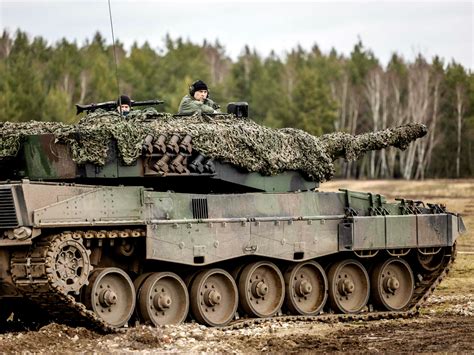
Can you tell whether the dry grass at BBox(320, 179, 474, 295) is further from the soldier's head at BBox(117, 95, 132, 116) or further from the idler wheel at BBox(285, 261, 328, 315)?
the soldier's head at BBox(117, 95, 132, 116)

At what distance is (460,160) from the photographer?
93438 mm

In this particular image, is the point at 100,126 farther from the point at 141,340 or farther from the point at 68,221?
the point at 141,340

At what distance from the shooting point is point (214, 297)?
22.0 meters

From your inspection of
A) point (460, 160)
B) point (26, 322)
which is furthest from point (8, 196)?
point (460, 160)

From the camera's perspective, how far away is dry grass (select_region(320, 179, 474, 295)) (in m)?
29.3

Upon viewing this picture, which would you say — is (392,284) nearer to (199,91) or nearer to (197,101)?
(197,101)

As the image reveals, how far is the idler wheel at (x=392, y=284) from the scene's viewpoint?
80.8 feet

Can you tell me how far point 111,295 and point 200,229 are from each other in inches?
79.9

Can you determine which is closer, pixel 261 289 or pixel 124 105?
pixel 261 289

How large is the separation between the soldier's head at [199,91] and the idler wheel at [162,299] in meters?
3.69

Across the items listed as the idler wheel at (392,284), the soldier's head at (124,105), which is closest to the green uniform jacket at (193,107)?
the soldier's head at (124,105)

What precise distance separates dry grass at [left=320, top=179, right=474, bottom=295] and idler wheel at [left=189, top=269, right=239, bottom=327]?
682cm

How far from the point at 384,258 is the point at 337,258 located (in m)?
1.05

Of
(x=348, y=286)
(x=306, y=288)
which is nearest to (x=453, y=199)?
(x=348, y=286)
